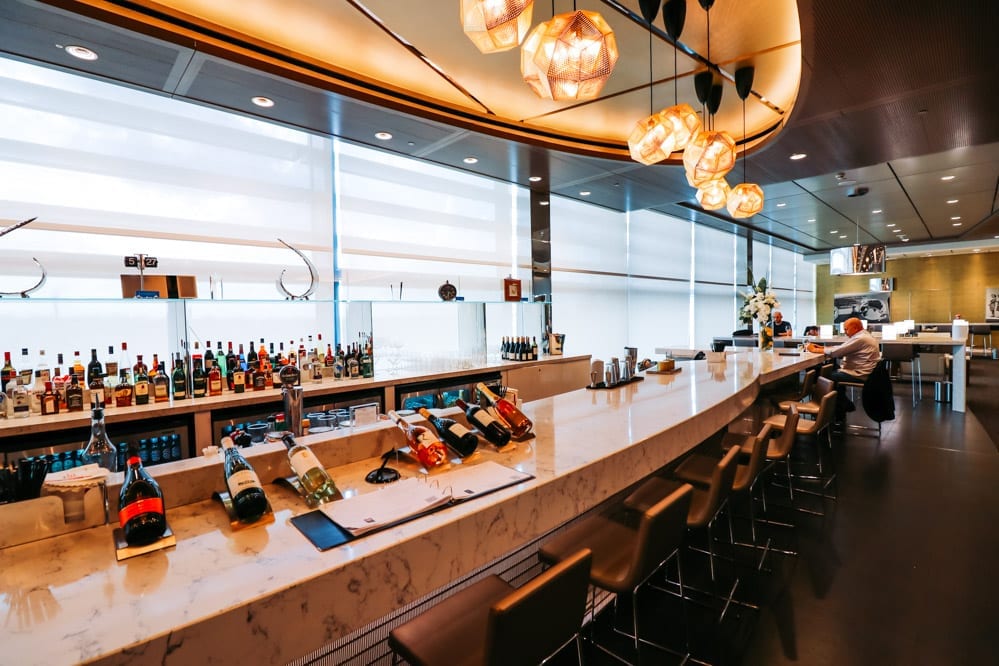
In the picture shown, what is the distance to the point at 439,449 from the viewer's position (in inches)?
59.4

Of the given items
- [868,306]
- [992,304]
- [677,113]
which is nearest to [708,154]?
[677,113]

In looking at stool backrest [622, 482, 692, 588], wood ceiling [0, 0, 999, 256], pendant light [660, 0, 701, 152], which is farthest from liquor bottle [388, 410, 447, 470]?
wood ceiling [0, 0, 999, 256]

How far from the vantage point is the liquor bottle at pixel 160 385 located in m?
2.80

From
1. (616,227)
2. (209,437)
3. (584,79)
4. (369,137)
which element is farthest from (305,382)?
(616,227)

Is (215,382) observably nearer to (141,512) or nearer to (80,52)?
(80,52)

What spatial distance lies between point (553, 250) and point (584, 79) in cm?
428

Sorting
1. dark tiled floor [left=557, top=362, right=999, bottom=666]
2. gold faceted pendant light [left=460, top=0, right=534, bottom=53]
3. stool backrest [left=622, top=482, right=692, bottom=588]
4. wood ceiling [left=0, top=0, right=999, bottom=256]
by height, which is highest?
wood ceiling [left=0, top=0, right=999, bottom=256]

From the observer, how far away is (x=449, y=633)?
1.20 metres

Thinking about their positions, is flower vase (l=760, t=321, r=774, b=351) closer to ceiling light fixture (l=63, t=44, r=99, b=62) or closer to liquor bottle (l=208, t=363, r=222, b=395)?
liquor bottle (l=208, t=363, r=222, b=395)

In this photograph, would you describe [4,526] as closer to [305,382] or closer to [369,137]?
[305,382]

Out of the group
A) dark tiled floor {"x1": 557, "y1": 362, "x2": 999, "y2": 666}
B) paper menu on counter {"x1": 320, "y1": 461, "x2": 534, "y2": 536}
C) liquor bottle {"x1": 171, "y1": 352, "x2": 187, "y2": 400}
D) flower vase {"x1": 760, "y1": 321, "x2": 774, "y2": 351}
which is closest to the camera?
paper menu on counter {"x1": 320, "y1": 461, "x2": 534, "y2": 536}

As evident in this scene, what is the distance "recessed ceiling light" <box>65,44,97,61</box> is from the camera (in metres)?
2.66

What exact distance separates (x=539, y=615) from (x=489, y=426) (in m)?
0.74

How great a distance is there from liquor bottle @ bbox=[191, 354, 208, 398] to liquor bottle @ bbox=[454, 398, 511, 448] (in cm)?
209
